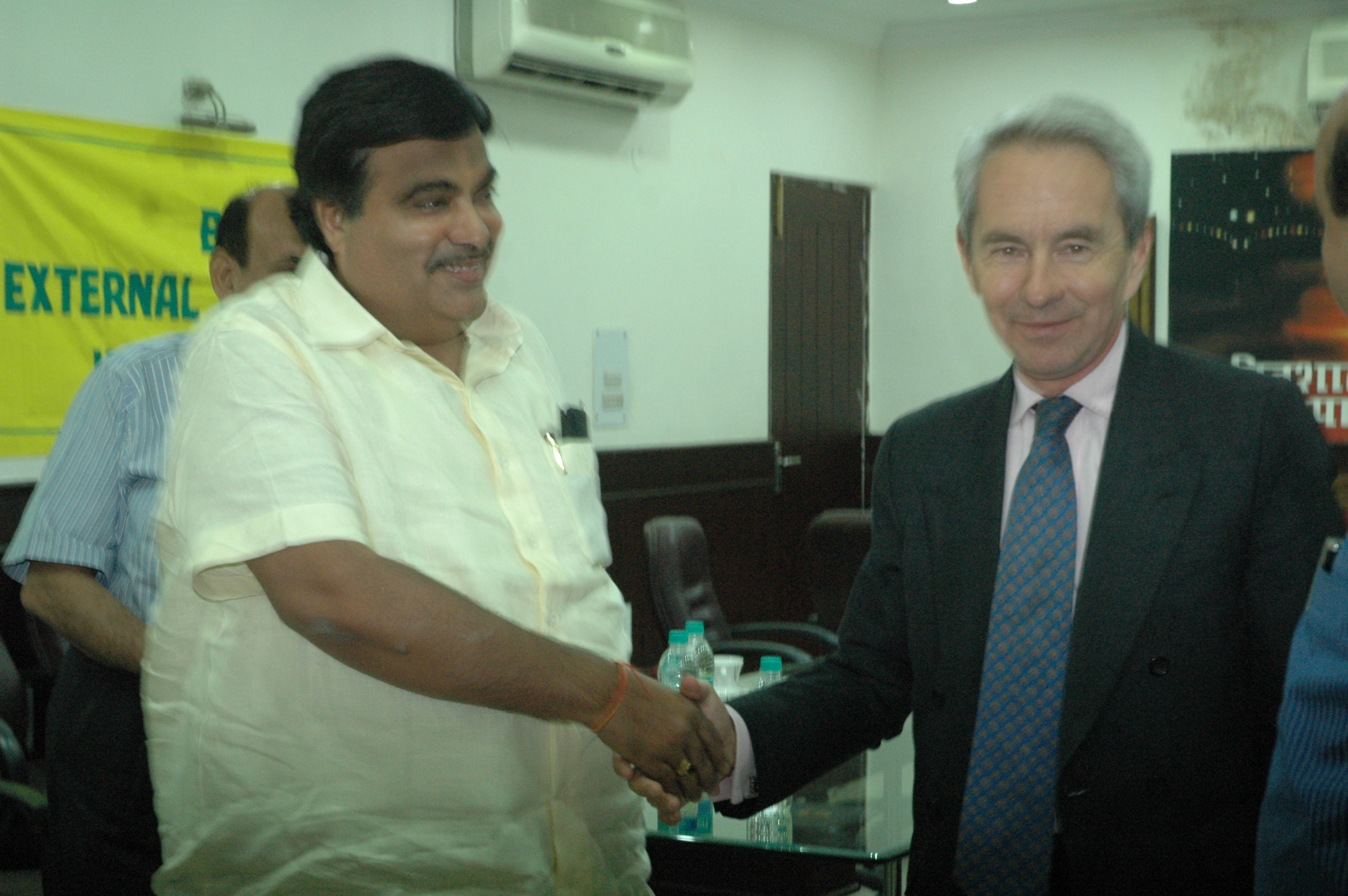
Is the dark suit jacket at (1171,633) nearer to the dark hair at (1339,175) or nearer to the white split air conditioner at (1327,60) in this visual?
the dark hair at (1339,175)

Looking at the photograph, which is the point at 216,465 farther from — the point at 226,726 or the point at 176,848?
the point at 176,848

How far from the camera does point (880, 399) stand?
7.61 meters

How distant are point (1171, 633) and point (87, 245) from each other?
3477mm

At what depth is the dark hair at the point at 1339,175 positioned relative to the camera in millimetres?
A: 1151

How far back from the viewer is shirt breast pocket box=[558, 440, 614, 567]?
161 centimetres

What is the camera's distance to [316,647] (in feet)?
4.65

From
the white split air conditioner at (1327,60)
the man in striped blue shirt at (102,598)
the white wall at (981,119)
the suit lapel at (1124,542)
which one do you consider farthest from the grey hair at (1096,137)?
the white split air conditioner at (1327,60)

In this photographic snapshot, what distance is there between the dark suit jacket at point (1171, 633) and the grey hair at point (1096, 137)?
0.18 meters

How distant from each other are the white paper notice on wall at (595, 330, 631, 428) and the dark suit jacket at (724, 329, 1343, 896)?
4177 mm

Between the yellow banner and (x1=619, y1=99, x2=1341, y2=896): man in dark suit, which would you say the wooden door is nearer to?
the yellow banner

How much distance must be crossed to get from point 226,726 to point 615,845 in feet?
1.61

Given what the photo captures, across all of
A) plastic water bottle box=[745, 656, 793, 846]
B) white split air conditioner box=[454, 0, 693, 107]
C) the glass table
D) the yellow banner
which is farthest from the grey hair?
white split air conditioner box=[454, 0, 693, 107]

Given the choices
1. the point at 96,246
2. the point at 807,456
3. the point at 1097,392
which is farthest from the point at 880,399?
the point at 1097,392

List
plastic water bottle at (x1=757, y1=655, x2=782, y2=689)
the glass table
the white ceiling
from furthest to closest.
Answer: the white ceiling < plastic water bottle at (x1=757, y1=655, x2=782, y2=689) < the glass table
